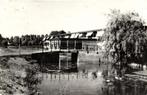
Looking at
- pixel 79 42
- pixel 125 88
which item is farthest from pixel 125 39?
pixel 79 42

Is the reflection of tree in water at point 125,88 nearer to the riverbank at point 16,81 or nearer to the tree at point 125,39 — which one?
the riverbank at point 16,81

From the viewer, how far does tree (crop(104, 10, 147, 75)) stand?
30203 mm

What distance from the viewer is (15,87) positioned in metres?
14.9

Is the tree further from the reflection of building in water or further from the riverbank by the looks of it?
the reflection of building in water

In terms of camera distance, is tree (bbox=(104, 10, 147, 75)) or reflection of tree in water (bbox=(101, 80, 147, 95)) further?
tree (bbox=(104, 10, 147, 75))

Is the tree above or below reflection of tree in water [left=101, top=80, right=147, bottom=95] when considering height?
above

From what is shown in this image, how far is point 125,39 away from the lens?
99.9 ft

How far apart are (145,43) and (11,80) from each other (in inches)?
733

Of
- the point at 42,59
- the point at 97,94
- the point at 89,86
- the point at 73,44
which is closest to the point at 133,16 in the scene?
the point at 89,86

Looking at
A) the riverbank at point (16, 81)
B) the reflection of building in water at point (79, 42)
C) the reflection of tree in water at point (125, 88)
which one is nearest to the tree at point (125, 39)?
the reflection of tree in water at point (125, 88)

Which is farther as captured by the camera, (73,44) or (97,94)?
(73,44)

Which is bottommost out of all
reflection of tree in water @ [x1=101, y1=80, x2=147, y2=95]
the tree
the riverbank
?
reflection of tree in water @ [x1=101, y1=80, x2=147, y2=95]

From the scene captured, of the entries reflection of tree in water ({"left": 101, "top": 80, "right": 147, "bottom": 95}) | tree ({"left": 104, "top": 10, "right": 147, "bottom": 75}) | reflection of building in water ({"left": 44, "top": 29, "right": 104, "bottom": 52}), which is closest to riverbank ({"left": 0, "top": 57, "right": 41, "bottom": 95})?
reflection of tree in water ({"left": 101, "top": 80, "right": 147, "bottom": 95})

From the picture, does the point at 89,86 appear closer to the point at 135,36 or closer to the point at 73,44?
the point at 135,36
